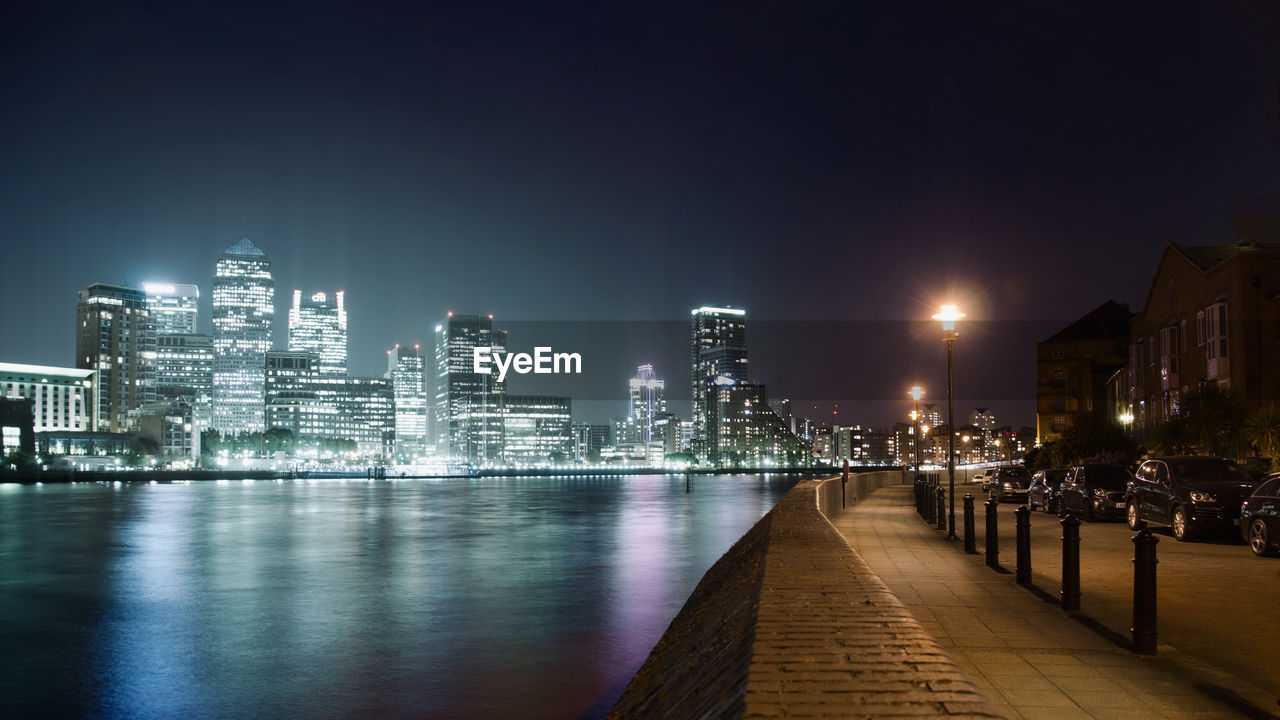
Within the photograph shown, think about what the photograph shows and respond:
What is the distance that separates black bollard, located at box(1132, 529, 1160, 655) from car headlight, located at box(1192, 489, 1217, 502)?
1186cm

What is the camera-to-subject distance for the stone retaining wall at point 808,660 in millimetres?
3818

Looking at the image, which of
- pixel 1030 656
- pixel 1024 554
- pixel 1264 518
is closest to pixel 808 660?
pixel 1030 656

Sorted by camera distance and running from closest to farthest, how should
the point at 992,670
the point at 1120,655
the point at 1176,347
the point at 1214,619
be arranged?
1. the point at 992,670
2. the point at 1120,655
3. the point at 1214,619
4. the point at 1176,347

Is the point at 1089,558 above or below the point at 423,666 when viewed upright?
above

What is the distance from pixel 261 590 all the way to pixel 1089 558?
68.8ft

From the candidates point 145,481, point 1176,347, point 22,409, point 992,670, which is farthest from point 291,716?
point 22,409

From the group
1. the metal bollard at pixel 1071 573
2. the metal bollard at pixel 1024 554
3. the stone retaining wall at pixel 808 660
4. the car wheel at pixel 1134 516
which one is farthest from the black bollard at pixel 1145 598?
the car wheel at pixel 1134 516

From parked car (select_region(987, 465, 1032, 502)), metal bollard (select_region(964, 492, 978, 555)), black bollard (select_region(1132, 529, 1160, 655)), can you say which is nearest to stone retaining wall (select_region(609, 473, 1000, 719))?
black bollard (select_region(1132, 529, 1160, 655))

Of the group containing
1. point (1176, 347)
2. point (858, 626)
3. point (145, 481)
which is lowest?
point (145, 481)

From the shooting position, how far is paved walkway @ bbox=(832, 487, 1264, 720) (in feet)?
22.9

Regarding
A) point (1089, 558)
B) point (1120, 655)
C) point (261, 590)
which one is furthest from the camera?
point (261, 590)

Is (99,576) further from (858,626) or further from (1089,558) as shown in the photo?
(858,626)

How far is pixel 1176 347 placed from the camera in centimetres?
4509

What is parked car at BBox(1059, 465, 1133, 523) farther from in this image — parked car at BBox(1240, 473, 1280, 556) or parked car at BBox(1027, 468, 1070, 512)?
parked car at BBox(1240, 473, 1280, 556)
